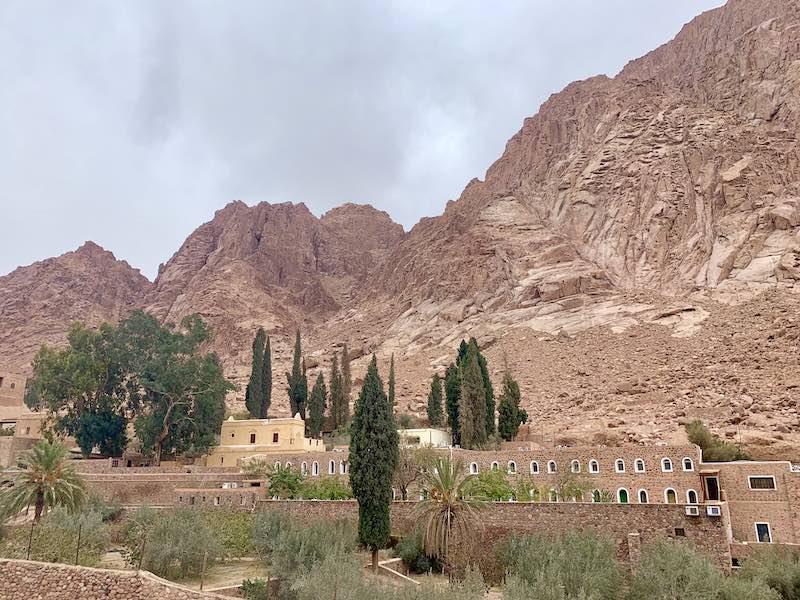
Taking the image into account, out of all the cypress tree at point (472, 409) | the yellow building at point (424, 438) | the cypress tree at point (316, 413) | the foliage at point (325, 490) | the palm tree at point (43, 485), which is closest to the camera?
the palm tree at point (43, 485)

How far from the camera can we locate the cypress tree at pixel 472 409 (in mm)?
41375

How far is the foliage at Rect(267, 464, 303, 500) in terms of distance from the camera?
3275cm

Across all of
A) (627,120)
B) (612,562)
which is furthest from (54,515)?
(627,120)

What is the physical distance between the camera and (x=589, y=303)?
249ft

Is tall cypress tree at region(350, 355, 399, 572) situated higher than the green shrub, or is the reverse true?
tall cypress tree at region(350, 355, 399, 572)

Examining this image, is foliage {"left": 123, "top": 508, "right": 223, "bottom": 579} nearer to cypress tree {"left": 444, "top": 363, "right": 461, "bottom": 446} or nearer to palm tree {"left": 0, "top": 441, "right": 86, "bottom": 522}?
palm tree {"left": 0, "top": 441, "right": 86, "bottom": 522}

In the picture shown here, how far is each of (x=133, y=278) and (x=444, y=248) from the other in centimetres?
7162

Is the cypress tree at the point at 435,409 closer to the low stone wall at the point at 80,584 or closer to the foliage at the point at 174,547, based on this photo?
the foliage at the point at 174,547

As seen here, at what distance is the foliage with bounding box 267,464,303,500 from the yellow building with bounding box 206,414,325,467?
7036 mm

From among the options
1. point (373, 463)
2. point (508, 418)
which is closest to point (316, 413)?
point (508, 418)

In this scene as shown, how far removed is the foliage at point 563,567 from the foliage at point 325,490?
31.0 feet

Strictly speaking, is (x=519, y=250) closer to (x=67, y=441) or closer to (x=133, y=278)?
(x=67, y=441)

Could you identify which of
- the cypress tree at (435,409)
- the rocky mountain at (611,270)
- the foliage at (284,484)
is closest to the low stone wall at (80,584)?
the foliage at (284,484)

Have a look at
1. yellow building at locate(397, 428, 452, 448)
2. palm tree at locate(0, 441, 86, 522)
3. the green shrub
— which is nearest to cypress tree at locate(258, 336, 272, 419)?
yellow building at locate(397, 428, 452, 448)
